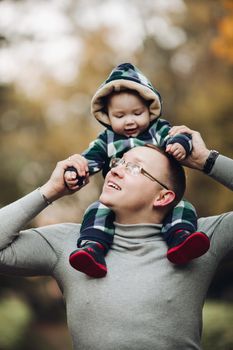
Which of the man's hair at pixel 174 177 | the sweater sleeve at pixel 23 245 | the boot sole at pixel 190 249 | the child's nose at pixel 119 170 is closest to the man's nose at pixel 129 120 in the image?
the man's hair at pixel 174 177

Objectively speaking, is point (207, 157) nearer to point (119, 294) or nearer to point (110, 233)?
point (110, 233)

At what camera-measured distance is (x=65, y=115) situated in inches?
653

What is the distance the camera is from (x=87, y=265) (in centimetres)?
233

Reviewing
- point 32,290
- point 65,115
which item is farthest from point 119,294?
point 65,115

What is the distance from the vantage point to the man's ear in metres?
2.57

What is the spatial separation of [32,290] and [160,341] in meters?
9.47

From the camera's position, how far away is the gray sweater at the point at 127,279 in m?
2.29

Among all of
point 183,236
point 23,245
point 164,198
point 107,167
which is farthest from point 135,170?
point 23,245

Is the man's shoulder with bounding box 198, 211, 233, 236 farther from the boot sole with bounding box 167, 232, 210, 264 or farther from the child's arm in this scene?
the child's arm

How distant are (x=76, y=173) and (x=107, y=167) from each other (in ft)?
0.95

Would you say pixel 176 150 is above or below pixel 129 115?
below

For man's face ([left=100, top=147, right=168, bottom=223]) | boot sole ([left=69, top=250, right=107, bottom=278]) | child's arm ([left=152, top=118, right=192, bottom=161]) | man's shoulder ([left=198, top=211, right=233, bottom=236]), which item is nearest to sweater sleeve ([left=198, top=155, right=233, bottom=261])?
man's shoulder ([left=198, top=211, right=233, bottom=236])

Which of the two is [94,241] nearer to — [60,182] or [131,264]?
[131,264]

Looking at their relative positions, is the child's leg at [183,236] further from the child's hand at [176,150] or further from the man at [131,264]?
the child's hand at [176,150]
